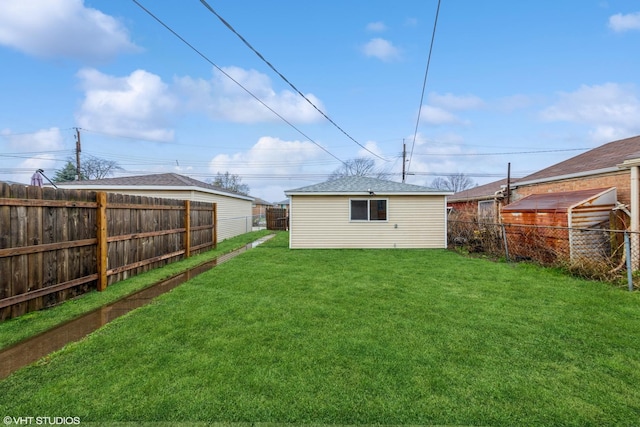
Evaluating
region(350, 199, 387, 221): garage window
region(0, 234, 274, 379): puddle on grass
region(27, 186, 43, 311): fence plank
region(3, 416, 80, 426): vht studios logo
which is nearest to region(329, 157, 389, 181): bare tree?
region(350, 199, 387, 221): garage window

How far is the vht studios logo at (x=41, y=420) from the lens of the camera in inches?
80.2

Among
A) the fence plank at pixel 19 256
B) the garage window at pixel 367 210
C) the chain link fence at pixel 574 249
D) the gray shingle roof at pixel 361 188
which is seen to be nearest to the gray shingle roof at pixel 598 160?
the chain link fence at pixel 574 249

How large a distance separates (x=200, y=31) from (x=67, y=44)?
11.6ft

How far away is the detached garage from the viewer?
476 inches

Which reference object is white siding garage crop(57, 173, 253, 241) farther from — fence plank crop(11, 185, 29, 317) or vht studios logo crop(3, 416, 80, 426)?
vht studios logo crop(3, 416, 80, 426)

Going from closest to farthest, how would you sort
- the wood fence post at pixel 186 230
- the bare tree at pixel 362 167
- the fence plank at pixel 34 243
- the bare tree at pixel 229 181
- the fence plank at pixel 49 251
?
the fence plank at pixel 34 243 < the fence plank at pixel 49 251 < the wood fence post at pixel 186 230 < the bare tree at pixel 362 167 < the bare tree at pixel 229 181

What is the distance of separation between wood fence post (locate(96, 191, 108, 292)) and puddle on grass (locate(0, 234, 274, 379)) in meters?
0.80

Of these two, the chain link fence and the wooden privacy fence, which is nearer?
the wooden privacy fence

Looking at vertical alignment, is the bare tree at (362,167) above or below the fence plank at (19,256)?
above

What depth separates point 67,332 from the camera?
3.68m

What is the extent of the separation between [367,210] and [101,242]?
8977 millimetres

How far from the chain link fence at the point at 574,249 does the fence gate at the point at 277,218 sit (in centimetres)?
1536

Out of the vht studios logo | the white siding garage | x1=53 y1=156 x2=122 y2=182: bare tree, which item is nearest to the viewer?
the vht studios logo

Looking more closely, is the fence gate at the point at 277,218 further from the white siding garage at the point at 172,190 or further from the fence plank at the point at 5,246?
the fence plank at the point at 5,246
